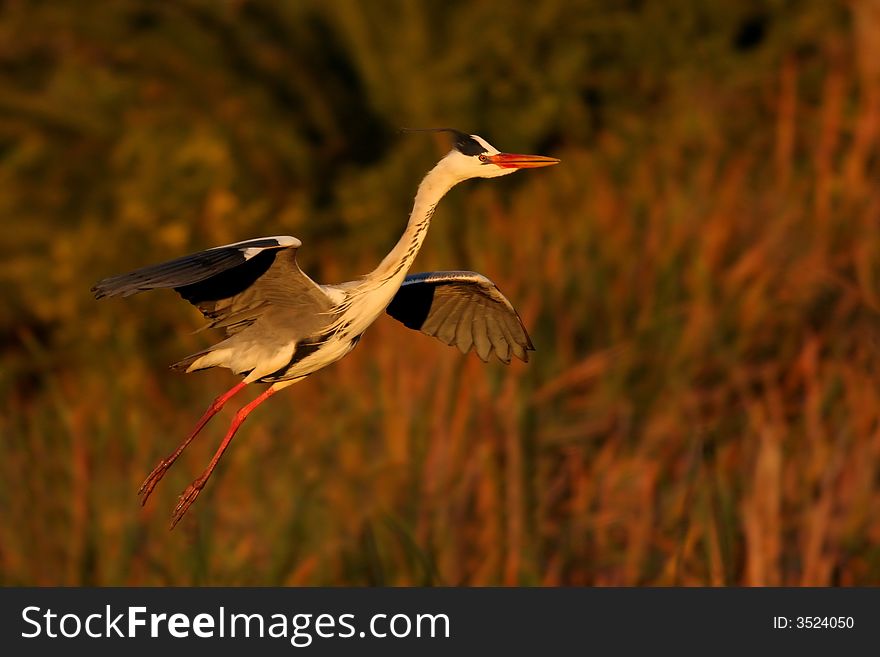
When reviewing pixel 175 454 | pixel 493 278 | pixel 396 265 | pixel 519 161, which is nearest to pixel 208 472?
pixel 175 454

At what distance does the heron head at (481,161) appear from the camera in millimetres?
1481

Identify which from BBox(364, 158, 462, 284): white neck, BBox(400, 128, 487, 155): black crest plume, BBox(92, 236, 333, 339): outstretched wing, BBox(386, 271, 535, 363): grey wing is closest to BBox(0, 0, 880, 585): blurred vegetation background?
BBox(386, 271, 535, 363): grey wing

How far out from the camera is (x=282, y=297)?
5.46 feet

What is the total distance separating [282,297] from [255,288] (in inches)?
1.7

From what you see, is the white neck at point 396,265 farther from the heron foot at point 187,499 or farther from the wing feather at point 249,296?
the heron foot at point 187,499

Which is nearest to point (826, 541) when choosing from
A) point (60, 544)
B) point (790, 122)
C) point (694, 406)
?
point (694, 406)

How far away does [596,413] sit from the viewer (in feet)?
24.8

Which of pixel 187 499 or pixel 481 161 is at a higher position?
pixel 481 161

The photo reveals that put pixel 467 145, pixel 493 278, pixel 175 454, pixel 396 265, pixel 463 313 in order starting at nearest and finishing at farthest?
1. pixel 175 454
2. pixel 396 265
3. pixel 467 145
4. pixel 463 313
5. pixel 493 278

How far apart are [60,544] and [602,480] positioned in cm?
290

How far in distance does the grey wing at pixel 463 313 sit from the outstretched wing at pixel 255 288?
158 millimetres

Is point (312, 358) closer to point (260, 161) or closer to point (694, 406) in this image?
point (694, 406)

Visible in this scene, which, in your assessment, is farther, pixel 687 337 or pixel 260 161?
pixel 260 161

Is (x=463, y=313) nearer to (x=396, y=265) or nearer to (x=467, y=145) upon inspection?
(x=467, y=145)
